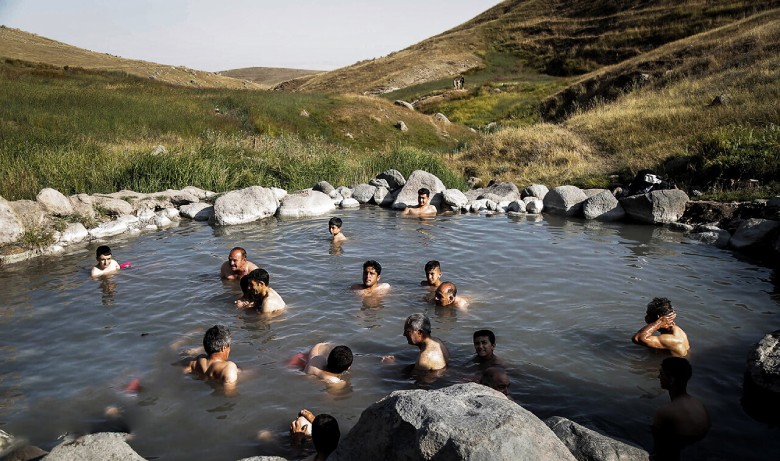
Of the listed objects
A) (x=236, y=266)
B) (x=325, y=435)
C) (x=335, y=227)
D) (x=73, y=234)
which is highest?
(x=335, y=227)

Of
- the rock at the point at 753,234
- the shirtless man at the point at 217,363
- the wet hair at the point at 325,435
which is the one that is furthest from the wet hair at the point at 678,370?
the rock at the point at 753,234

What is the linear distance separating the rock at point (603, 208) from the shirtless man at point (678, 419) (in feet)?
36.5

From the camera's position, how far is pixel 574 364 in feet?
25.8

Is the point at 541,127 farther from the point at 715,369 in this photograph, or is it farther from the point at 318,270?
the point at 715,369

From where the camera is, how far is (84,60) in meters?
80.8

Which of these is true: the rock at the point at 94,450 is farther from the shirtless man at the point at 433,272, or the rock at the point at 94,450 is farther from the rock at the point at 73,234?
the rock at the point at 73,234

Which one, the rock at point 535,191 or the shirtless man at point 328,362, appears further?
the rock at point 535,191

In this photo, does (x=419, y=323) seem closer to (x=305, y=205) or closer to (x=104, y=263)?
(x=104, y=263)

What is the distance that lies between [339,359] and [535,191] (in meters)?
13.2

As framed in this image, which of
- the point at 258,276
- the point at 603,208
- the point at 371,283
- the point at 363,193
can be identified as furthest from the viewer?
the point at 363,193

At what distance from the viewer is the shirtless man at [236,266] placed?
10969mm

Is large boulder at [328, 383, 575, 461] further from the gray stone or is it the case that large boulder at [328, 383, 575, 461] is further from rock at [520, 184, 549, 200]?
rock at [520, 184, 549, 200]

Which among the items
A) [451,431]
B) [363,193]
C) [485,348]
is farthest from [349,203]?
[451,431]

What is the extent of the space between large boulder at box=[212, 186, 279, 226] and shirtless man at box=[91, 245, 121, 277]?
4498 millimetres
